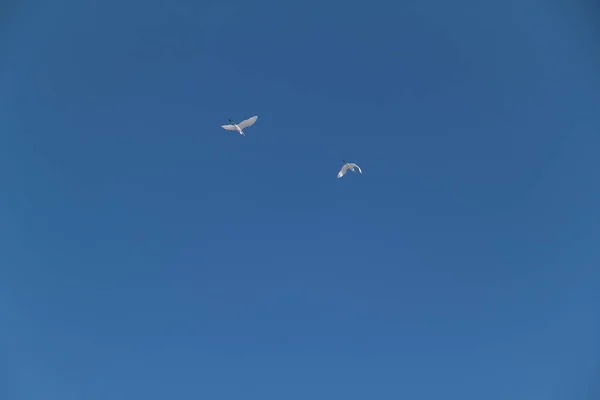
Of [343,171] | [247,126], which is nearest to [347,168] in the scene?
[343,171]

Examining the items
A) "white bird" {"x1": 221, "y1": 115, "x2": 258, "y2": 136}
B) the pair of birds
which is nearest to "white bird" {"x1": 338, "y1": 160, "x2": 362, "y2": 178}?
the pair of birds

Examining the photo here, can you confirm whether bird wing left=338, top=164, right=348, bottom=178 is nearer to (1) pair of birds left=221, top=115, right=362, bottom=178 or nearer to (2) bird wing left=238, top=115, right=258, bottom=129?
(1) pair of birds left=221, top=115, right=362, bottom=178

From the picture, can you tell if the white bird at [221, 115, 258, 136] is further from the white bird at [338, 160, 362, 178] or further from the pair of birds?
the white bird at [338, 160, 362, 178]

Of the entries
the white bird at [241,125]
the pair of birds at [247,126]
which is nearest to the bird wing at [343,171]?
the pair of birds at [247,126]

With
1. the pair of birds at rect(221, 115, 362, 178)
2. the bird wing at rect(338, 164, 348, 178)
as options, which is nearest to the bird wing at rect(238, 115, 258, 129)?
the pair of birds at rect(221, 115, 362, 178)

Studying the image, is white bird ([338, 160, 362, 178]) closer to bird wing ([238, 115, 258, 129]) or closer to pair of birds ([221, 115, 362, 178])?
pair of birds ([221, 115, 362, 178])

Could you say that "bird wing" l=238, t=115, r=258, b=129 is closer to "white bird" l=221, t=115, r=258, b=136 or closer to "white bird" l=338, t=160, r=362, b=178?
"white bird" l=221, t=115, r=258, b=136

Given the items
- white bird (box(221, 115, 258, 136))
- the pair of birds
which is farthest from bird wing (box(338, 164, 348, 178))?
white bird (box(221, 115, 258, 136))

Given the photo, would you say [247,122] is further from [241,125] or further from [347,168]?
[347,168]

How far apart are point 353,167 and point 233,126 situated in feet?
27.6

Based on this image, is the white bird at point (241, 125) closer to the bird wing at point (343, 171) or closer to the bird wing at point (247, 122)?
the bird wing at point (247, 122)

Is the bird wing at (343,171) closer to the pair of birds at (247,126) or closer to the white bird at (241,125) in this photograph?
the pair of birds at (247,126)

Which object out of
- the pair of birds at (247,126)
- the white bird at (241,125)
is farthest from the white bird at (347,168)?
the white bird at (241,125)

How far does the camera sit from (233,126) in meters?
29.8
